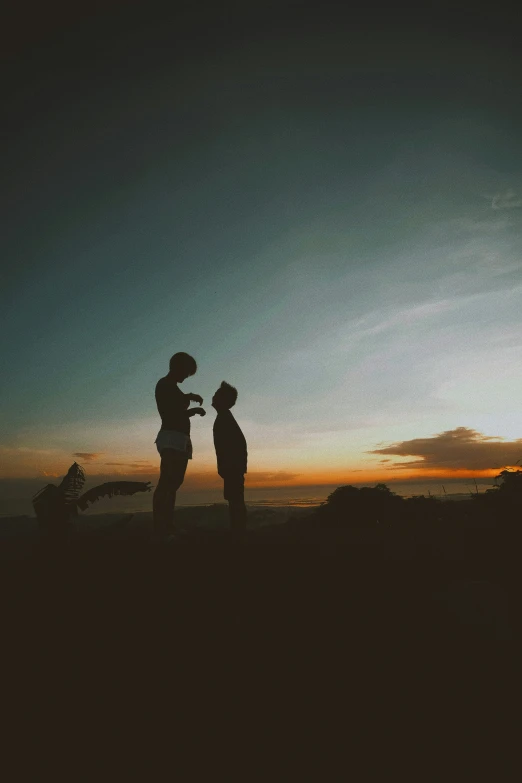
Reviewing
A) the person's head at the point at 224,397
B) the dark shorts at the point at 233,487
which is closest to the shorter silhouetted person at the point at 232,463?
the dark shorts at the point at 233,487

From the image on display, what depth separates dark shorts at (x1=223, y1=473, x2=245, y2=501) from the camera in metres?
6.05

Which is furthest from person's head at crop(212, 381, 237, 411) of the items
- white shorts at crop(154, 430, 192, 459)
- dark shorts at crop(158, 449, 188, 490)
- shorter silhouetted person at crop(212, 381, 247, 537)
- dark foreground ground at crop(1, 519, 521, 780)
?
dark foreground ground at crop(1, 519, 521, 780)

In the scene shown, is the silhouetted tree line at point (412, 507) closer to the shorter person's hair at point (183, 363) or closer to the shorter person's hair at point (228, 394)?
the shorter person's hair at point (228, 394)

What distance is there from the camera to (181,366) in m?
6.32

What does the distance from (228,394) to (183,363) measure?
36.3 inches

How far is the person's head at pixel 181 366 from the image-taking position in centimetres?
629

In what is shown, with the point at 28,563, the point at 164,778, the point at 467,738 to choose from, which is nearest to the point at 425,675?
the point at 467,738

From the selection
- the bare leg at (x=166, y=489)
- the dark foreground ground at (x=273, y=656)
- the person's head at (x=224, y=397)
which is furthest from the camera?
the person's head at (x=224, y=397)

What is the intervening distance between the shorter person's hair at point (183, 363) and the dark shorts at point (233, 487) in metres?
1.80

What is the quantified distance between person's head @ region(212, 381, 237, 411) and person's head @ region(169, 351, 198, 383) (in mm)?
625

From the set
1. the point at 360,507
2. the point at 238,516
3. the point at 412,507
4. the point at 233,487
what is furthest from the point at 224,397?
the point at 412,507

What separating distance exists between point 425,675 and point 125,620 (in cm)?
269

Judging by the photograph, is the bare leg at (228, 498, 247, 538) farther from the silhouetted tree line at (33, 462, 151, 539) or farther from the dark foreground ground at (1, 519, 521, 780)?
the silhouetted tree line at (33, 462, 151, 539)

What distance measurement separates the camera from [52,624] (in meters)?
3.83
